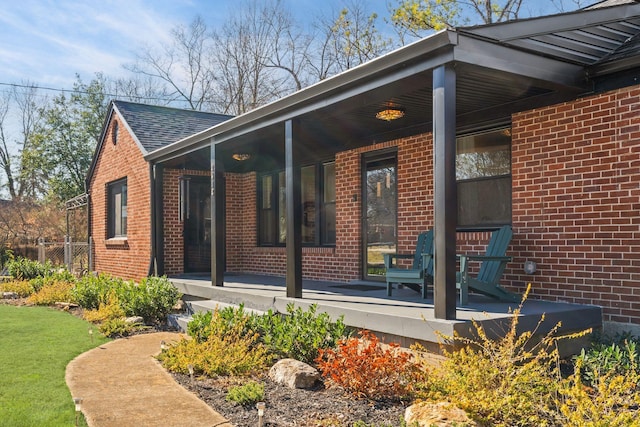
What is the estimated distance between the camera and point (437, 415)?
3.40 metres

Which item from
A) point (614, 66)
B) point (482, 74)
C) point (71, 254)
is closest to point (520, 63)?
point (482, 74)

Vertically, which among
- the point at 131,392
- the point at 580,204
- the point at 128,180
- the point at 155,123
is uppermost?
the point at 155,123

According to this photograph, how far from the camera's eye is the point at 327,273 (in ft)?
29.7

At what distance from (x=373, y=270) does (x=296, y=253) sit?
2161mm

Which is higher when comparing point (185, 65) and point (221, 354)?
point (185, 65)

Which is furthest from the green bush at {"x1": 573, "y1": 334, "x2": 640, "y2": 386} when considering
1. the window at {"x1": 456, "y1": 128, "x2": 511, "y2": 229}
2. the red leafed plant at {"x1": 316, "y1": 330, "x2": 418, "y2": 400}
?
the window at {"x1": 456, "y1": 128, "x2": 511, "y2": 229}

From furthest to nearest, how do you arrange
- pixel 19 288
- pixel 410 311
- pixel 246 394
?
pixel 19 288
pixel 410 311
pixel 246 394

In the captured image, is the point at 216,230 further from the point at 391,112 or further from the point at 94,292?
the point at 391,112

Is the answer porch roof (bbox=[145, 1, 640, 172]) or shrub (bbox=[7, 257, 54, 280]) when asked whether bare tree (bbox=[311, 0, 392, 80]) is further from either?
porch roof (bbox=[145, 1, 640, 172])

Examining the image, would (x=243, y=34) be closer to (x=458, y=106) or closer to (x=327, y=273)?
(x=327, y=273)

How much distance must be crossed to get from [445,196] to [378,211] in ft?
12.3

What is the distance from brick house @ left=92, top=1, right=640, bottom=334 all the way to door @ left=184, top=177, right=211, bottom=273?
2.23 meters

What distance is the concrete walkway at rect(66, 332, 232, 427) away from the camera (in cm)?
386

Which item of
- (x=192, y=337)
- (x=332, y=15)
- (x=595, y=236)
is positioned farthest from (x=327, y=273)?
(x=332, y=15)
